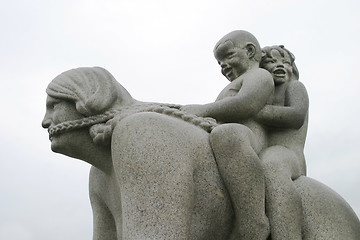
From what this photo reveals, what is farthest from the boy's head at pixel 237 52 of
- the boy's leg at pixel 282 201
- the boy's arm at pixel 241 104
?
the boy's leg at pixel 282 201

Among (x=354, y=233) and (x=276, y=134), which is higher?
(x=276, y=134)

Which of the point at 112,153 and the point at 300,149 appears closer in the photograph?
the point at 112,153

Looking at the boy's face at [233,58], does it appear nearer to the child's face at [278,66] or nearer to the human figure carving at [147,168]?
the child's face at [278,66]

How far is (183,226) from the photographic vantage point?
11.6 feet

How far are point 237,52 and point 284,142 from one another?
1086mm

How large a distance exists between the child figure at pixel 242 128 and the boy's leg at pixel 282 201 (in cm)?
9

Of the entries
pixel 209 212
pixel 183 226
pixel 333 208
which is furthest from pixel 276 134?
pixel 183 226

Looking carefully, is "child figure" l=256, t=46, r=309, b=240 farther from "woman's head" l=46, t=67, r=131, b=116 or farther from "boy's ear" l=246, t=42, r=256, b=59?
"woman's head" l=46, t=67, r=131, b=116

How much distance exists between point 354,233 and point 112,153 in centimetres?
223

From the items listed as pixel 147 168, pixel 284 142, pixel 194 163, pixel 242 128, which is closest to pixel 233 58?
pixel 284 142

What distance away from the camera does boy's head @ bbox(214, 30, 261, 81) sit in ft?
16.4

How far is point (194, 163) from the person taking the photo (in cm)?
381

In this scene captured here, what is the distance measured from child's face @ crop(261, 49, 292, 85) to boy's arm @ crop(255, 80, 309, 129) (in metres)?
0.35

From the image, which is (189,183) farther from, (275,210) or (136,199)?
(275,210)
